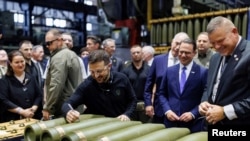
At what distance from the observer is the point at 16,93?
352cm

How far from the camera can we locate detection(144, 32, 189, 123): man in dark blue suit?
333cm

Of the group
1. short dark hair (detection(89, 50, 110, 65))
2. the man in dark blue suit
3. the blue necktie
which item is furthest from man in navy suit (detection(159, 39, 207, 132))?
short dark hair (detection(89, 50, 110, 65))

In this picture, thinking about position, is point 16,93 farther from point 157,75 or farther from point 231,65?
point 231,65

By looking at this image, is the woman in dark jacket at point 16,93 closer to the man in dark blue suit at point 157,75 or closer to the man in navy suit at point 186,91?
the man in dark blue suit at point 157,75

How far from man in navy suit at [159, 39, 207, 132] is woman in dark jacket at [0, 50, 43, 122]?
1.47 m

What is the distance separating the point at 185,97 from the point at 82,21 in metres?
8.59

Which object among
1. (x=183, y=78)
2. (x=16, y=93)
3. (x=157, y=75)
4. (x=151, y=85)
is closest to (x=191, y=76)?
(x=183, y=78)

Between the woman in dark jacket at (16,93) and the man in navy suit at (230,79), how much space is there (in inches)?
79.7

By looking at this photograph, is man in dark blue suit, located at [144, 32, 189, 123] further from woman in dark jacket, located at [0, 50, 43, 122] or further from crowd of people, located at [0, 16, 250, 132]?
woman in dark jacket, located at [0, 50, 43, 122]

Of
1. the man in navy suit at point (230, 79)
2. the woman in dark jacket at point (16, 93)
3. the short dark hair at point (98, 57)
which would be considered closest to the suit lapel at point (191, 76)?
the man in navy suit at point (230, 79)

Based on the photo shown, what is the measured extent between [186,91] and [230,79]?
0.78 m

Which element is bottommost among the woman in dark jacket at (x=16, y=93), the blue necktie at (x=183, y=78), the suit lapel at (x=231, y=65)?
the woman in dark jacket at (x=16, y=93)

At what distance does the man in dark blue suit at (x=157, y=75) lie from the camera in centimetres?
333

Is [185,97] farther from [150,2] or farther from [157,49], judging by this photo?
[150,2]
